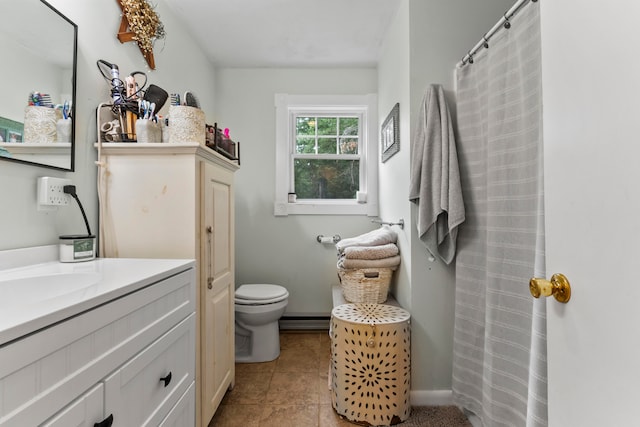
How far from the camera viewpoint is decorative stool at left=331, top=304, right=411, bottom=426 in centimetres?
153

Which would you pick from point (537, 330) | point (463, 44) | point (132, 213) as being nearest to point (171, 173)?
point (132, 213)

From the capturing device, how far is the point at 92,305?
637 millimetres

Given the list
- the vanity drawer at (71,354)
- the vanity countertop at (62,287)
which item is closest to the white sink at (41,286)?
the vanity countertop at (62,287)

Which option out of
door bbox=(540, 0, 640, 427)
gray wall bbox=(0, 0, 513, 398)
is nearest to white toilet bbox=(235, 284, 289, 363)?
gray wall bbox=(0, 0, 513, 398)

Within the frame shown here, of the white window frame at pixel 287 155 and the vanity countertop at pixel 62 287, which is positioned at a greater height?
the white window frame at pixel 287 155

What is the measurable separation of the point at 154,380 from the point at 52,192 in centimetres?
77

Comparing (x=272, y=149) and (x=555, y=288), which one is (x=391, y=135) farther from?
(x=555, y=288)

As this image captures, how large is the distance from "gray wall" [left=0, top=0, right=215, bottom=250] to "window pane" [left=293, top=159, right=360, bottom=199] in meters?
1.34

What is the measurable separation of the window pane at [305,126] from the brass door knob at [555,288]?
2.51 m

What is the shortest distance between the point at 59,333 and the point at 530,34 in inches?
61.5

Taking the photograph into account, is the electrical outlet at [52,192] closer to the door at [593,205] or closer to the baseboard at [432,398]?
the door at [593,205]

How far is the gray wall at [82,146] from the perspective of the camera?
100cm

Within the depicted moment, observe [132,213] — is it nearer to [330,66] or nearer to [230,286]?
[230,286]

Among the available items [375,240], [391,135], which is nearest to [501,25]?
[391,135]
